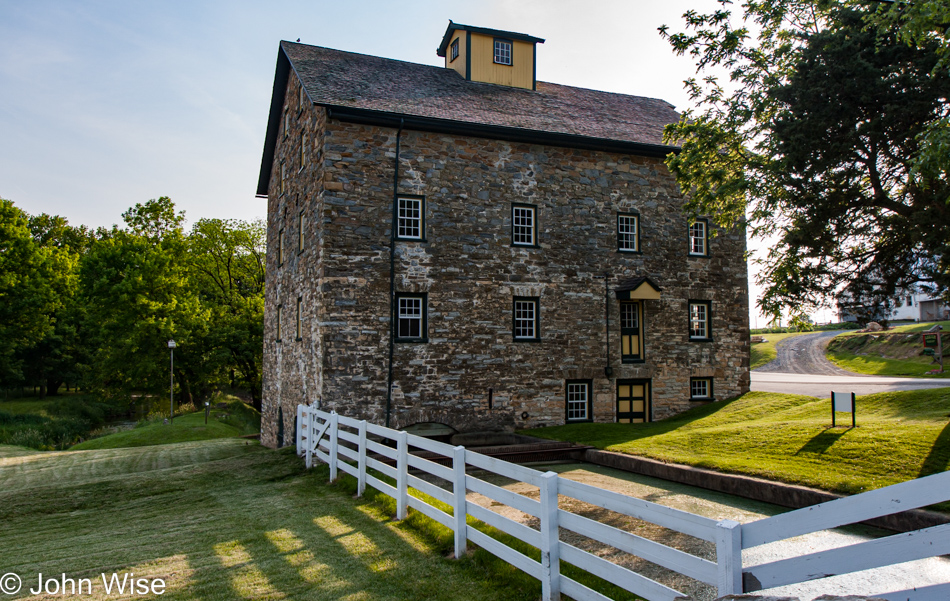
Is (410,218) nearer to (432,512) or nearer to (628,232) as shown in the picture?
(628,232)

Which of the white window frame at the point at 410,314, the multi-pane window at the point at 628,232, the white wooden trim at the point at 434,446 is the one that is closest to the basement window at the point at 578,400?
the multi-pane window at the point at 628,232

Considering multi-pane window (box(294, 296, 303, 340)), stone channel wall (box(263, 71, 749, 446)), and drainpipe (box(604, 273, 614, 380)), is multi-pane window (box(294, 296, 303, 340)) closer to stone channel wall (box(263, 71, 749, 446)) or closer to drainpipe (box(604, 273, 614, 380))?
stone channel wall (box(263, 71, 749, 446))

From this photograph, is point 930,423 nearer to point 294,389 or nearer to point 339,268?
point 339,268

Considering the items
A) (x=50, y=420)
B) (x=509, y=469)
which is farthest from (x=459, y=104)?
(x=50, y=420)

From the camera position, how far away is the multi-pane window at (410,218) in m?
16.0

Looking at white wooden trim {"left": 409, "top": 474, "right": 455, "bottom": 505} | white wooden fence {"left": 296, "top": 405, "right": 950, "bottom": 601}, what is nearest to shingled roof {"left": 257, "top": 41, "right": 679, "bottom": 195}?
white wooden trim {"left": 409, "top": 474, "right": 455, "bottom": 505}

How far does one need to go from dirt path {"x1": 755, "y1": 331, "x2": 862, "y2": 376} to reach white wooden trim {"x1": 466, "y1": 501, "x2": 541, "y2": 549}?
29.8m

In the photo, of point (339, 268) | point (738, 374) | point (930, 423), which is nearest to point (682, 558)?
Answer: point (930, 423)

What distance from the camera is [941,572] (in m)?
5.62

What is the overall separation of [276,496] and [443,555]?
450 cm

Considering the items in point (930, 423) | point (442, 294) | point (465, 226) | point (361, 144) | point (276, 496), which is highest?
point (361, 144)

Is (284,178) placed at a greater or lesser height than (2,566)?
greater

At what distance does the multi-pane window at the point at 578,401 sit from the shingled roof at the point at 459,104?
22.1 ft

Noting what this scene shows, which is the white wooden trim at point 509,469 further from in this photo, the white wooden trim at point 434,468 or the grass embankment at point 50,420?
the grass embankment at point 50,420
